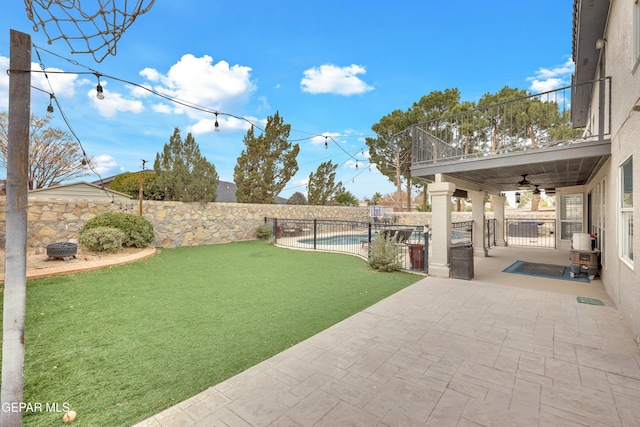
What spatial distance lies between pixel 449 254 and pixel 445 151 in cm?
305

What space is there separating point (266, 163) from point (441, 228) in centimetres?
1282

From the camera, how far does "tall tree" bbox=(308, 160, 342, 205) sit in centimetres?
2288

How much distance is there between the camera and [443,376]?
2.47 metres

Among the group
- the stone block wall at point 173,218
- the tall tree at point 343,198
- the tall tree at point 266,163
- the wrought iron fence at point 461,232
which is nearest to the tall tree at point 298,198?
the tall tree at point 343,198

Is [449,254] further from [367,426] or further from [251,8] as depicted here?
[251,8]

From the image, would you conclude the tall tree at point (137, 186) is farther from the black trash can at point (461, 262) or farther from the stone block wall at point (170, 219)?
the black trash can at point (461, 262)

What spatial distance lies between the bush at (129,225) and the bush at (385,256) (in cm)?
723

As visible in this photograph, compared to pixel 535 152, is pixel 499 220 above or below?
below

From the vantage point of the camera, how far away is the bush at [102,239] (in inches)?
295

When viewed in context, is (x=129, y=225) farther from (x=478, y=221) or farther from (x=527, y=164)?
(x=478, y=221)

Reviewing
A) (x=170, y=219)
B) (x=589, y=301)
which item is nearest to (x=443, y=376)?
(x=589, y=301)

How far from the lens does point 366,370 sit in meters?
2.55

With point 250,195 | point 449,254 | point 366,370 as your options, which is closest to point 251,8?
point 449,254

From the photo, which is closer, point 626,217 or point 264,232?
point 626,217
